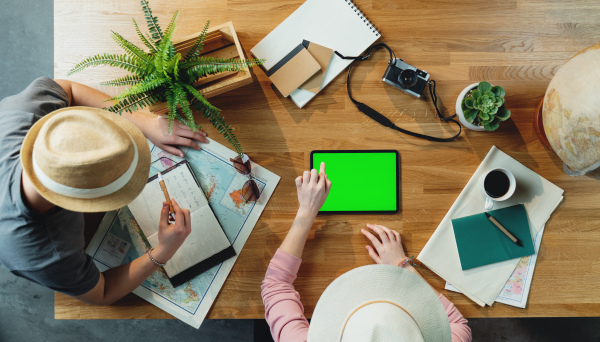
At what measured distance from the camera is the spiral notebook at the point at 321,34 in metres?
1.23

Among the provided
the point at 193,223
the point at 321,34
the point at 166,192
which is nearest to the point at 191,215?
the point at 193,223

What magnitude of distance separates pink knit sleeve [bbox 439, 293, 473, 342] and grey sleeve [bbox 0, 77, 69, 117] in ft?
4.37

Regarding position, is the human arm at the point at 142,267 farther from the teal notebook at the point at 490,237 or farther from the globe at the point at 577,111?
the globe at the point at 577,111

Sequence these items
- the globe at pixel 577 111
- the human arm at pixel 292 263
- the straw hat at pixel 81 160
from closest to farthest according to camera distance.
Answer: the straw hat at pixel 81 160 → the globe at pixel 577 111 → the human arm at pixel 292 263

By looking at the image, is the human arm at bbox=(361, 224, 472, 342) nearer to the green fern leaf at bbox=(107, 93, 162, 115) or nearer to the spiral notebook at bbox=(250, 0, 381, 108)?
the spiral notebook at bbox=(250, 0, 381, 108)

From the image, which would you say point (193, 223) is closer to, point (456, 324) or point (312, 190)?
point (312, 190)

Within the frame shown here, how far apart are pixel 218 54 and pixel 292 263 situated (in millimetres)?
693

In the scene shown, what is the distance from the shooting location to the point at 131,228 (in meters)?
1.23

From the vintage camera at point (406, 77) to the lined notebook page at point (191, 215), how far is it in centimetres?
72

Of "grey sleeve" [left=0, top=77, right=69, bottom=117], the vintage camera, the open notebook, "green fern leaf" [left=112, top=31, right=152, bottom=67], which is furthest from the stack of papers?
"grey sleeve" [left=0, top=77, right=69, bottom=117]

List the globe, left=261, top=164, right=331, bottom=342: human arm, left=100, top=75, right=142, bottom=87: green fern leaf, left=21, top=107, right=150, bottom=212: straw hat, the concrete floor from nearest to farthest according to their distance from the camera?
left=21, top=107, right=150, bottom=212: straw hat, the globe, left=100, top=75, right=142, bottom=87: green fern leaf, left=261, top=164, right=331, bottom=342: human arm, the concrete floor

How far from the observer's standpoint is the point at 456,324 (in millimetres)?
1169

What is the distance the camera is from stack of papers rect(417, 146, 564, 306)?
4.00 feet

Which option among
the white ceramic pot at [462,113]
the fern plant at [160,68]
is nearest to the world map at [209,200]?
the fern plant at [160,68]
